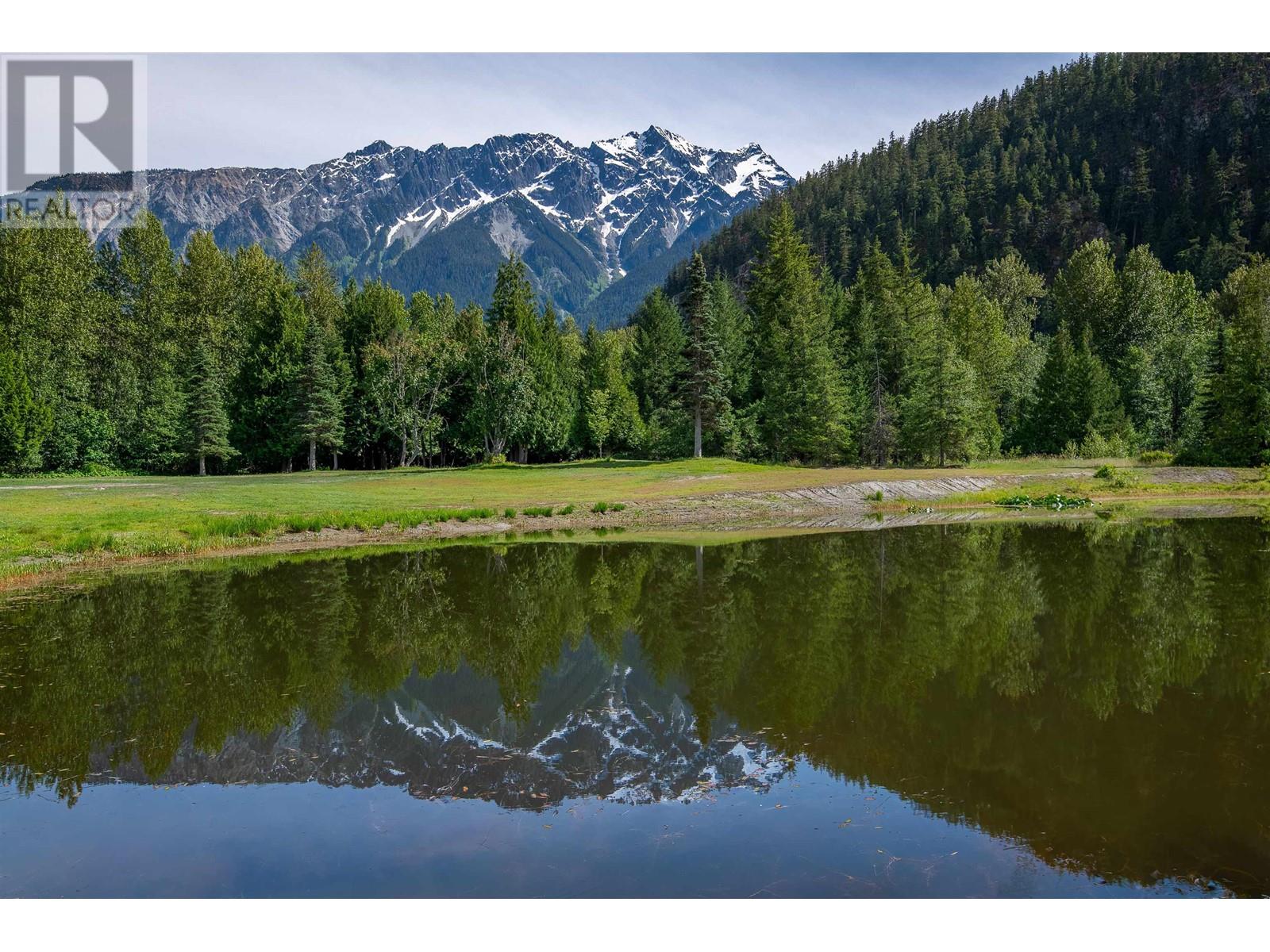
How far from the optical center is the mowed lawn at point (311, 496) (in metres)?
29.7

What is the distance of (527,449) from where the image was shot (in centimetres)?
7694

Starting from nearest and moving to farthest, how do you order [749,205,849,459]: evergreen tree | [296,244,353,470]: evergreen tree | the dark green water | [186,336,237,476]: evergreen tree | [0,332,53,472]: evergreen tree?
the dark green water, [0,332,53,472]: evergreen tree, [749,205,849,459]: evergreen tree, [186,336,237,476]: evergreen tree, [296,244,353,470]: evergreen tree

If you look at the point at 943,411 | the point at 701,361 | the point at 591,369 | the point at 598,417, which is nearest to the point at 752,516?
the point at 701,361

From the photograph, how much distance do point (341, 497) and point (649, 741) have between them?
109ft

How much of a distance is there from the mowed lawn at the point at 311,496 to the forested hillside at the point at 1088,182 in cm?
9509

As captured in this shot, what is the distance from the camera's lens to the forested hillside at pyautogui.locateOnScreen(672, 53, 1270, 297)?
5669 inches

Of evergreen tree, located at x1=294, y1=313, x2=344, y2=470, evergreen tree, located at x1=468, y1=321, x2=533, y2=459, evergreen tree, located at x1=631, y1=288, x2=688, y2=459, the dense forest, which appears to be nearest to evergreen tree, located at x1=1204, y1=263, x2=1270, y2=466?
the dense forest

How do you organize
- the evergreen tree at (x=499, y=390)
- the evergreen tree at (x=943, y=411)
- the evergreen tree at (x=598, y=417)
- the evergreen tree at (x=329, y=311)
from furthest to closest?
the evergreen tree at (x=598, y=417) → the evergreen tree at (x=329, y=311) → the evergreen tree at (x=499, y=390) → the evergreen tree at (x=943, y=411)

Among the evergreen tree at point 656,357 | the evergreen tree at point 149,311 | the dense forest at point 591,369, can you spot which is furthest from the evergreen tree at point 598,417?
the evergreen tree at point 149,311

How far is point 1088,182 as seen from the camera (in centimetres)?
15575

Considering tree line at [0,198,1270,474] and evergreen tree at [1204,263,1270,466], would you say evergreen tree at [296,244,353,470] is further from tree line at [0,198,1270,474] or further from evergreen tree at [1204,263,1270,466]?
evergreen tree at [1204,263,1270,466]

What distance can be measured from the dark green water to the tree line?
1634 inches

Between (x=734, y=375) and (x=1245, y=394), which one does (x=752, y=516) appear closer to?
(x=734, y=375)

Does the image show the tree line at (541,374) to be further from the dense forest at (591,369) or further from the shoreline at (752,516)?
the shoreline at (752,516)
